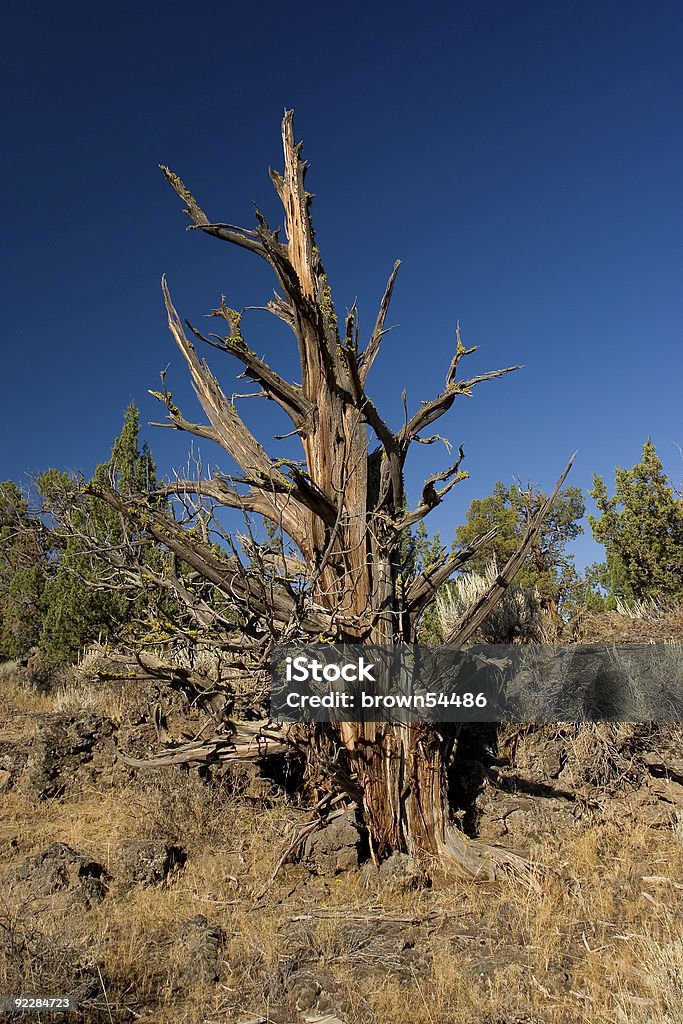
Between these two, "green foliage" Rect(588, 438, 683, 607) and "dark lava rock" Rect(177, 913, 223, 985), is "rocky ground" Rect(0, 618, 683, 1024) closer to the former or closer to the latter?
"dark lava rock" Rect(177, 913, 223, 985)

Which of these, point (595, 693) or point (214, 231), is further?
point (595, 693)

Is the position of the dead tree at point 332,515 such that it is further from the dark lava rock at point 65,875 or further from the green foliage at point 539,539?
the green foliage at point 539,539

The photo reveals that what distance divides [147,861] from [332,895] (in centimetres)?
199

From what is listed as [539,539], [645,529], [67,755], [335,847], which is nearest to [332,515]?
[335,847]

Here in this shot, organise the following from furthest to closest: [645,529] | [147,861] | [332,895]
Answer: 1. [645,529]
2. [147,861]
3. [332,895]

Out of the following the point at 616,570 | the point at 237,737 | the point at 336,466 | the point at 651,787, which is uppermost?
the point at 616,570

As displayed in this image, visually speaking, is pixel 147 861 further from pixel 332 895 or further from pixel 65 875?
pixel 332 895

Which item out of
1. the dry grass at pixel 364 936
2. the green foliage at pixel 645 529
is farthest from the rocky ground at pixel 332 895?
the green foliage at pixel 645 529

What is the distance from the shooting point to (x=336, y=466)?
24.4 feet

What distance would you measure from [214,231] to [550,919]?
7959mm

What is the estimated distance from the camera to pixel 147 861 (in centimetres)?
660

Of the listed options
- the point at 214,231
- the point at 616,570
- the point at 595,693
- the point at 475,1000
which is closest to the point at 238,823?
the point at 475,1000

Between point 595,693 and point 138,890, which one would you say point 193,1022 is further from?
point 595,693

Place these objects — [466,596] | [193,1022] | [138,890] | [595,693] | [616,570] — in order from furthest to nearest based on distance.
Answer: [616,570] → [466,596] → [595,693] → [138,890] → [193,1022]
